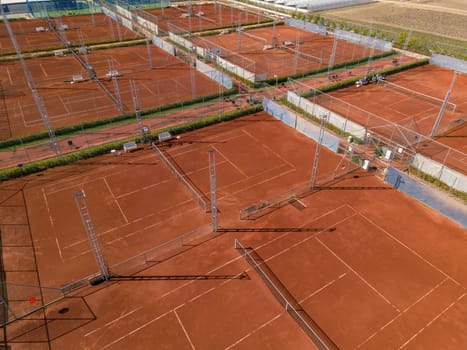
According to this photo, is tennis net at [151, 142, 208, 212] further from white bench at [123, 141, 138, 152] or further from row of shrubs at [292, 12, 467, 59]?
row of shrubs at [292, 12, 467, 59]

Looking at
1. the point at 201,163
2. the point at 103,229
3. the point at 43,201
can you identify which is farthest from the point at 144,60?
the point at 103,229

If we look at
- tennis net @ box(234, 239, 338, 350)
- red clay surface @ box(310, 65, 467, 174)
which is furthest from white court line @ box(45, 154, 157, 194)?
red clay surface @ box(310, 65, 467, 174)

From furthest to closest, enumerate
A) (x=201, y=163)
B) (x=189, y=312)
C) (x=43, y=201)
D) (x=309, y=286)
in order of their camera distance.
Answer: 1. (x=201, y=163)
2. (x=43, y=201)
3. (x=309, y=286)
4. (x=189, y=312)

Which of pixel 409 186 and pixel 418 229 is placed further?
pixel 409 186

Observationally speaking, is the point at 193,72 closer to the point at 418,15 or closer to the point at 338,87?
the point at 338,87

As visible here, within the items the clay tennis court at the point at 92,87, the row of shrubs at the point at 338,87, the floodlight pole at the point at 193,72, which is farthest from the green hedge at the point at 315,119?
the floodlight pole at the point at 193,72

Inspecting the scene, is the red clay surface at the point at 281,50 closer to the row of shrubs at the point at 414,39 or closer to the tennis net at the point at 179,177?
the row of shrubs at the point at 414,39

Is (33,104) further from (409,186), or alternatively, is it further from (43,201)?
(409,186)
